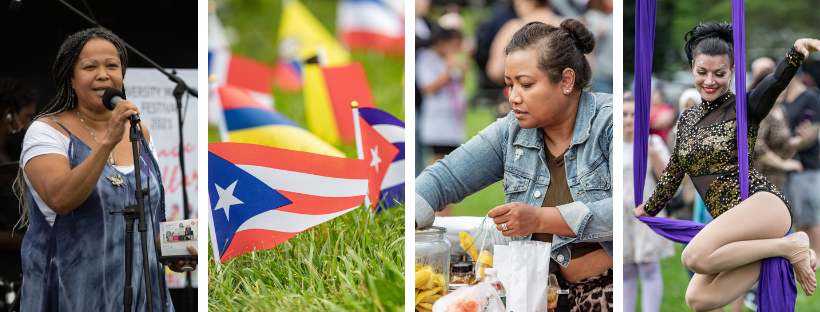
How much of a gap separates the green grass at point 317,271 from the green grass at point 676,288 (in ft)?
3.27

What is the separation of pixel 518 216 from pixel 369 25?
1.19m

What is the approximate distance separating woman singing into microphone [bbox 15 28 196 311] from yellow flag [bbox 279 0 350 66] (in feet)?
2.32

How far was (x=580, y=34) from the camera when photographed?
2.18m

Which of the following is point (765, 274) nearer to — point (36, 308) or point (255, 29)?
point (255, 29)

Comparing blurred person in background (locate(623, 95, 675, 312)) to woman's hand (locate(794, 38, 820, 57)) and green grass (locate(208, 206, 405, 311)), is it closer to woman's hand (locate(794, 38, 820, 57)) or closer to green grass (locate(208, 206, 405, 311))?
woman's hand (locate(794, 38, 820, 57))

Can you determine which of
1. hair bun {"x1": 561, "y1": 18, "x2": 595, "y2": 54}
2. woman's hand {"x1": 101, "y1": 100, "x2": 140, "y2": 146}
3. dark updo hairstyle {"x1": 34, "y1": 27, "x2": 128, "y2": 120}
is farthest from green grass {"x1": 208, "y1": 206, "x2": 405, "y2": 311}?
hair bun {"x1": 561, "y1": 18, "x2": 595, "y2": 54}

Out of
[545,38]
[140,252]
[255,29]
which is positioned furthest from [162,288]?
[545,38]

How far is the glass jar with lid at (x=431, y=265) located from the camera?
2279 mm

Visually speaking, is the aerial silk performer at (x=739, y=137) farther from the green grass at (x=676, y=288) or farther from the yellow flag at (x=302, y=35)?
the yellow flag at (x=302, y=35)

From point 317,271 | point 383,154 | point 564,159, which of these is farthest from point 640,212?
point 317,271

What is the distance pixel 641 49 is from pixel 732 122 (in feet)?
1.32

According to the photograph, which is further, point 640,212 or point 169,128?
point 169,128

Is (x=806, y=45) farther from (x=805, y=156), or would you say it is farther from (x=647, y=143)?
(x=647, y=143)

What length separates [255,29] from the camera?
8.98ft
